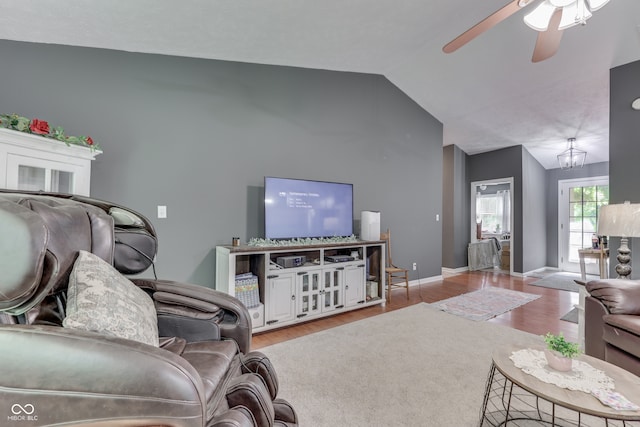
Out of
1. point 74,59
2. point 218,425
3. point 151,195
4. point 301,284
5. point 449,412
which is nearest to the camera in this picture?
point 218,425

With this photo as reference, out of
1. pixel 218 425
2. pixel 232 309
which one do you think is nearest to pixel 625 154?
pixel 232 309

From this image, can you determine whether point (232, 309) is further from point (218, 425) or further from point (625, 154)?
point (625, 154)

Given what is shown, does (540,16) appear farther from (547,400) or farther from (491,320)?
(491,320)

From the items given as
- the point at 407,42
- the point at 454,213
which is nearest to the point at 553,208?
the point at 454,213

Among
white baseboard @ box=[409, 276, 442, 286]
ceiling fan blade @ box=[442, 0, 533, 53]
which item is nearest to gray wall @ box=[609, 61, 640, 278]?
white baseboard @ box=[409, 276, 442, 286]

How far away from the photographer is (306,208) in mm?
3254

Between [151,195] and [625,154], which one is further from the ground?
[625,154]

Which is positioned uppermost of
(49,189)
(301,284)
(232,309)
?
(49,189)

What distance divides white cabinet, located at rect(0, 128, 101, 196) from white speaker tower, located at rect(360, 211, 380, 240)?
2.82m

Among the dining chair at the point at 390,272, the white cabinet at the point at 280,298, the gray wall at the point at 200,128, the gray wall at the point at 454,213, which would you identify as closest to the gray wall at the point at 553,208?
the gray wall at the point at 454,213

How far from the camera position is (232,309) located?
56.9 inches

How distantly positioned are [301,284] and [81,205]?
1973 mm

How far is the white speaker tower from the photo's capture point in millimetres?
3686

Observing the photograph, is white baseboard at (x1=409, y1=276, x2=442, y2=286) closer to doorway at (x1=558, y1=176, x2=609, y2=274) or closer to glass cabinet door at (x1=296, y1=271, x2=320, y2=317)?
glass cabinet door at (x1=296, y1=271, x2=320, y2=317)
